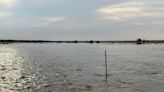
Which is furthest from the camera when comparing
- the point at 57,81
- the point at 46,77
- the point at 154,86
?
the point at 46,77

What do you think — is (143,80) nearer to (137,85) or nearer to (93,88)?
(137,85)

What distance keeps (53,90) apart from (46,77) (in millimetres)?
11560

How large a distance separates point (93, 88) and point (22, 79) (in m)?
12.0

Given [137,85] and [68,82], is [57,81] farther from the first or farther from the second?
[137,85]

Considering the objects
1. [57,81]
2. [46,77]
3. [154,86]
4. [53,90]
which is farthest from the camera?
[46,77]

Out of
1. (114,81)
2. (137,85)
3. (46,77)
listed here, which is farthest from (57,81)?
(137,85)

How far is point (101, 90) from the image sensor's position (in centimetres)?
Answer: 3925

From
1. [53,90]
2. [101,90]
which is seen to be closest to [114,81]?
[101,90]

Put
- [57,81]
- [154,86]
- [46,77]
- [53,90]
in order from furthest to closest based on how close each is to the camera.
Result: [46,77], [57,81], [154,86], [53,90]

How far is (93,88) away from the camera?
4050cm

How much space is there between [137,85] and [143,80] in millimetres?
5126

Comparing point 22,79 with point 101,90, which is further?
point 22,79

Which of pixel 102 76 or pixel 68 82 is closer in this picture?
pixel 68 82

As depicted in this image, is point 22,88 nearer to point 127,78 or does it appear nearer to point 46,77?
point 46,77
